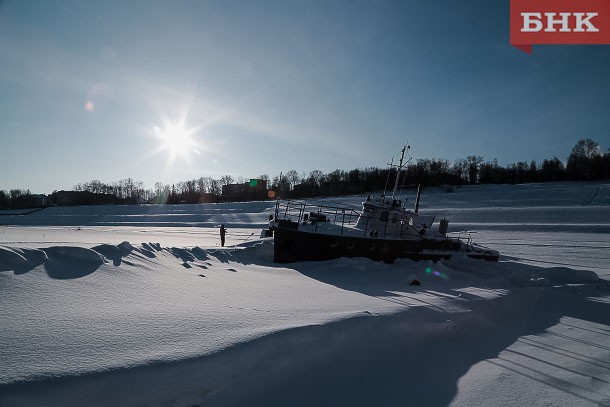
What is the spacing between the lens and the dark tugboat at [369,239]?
13086 millimetres

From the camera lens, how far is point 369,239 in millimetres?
13367

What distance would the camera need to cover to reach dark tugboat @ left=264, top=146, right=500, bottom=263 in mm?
13086

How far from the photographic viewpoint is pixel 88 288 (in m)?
4.88

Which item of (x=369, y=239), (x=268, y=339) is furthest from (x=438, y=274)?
(x=268, y=339)

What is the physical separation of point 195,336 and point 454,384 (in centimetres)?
306

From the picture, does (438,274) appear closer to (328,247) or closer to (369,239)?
(369,239)

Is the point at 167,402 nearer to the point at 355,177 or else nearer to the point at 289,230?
the point at 289,230

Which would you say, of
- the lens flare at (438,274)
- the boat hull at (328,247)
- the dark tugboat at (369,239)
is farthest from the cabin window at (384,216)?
the lens flare at (438,274)

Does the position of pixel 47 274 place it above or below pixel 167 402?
above

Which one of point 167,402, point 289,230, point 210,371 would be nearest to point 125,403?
point 167,402

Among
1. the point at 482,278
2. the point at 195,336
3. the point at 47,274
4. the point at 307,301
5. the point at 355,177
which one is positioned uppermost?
the point at 355,177

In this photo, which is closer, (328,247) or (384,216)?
(328,247)

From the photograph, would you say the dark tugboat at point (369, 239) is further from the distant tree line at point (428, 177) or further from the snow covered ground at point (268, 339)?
the distant tree line at point (428, 177)

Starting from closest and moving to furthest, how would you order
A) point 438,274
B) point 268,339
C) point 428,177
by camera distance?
point 268,339 < point 438,274 < point 428,177
